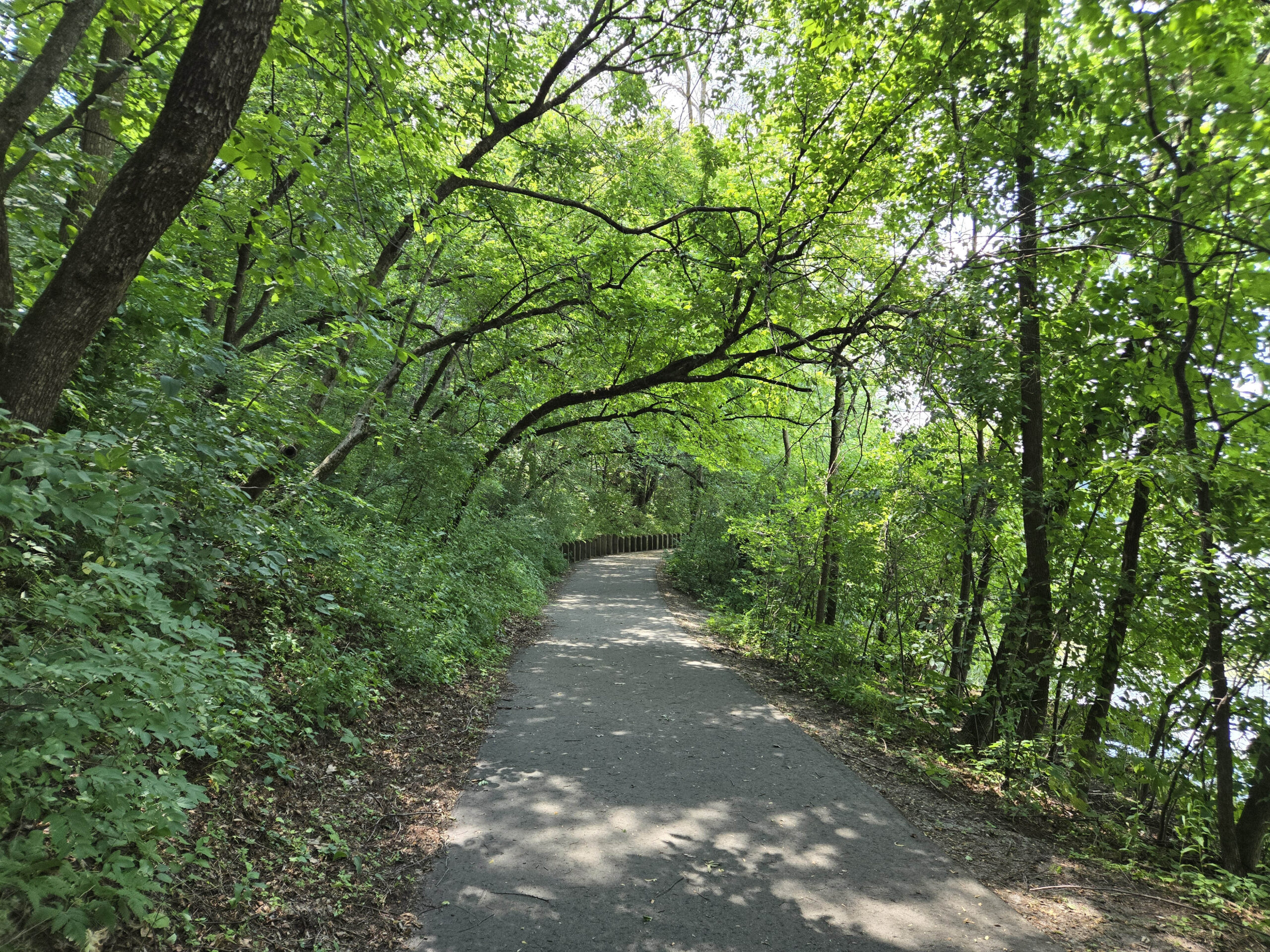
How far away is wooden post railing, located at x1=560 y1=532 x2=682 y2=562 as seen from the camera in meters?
26.7

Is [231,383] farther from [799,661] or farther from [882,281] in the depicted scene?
[799,661]

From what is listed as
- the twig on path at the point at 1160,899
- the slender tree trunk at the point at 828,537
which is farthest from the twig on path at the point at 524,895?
the slender tree trunk at the point at 828,537

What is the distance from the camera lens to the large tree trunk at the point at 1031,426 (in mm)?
5625

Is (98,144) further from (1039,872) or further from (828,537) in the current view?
(828,537)

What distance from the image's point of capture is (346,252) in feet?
14.5

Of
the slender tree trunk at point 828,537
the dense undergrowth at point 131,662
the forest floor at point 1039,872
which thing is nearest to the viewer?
the dense undergrowth at point 131,662

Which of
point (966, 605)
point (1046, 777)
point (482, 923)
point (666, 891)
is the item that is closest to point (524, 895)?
point (482, 923)

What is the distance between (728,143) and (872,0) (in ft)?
7.89

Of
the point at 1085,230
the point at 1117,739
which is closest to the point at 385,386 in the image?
the point at 1085,230

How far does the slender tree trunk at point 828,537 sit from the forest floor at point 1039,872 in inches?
125

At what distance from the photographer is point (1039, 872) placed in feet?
14.0

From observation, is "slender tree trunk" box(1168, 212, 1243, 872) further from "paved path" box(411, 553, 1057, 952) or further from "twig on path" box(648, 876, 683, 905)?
"twig on path" box(648, 876, 683, 905)

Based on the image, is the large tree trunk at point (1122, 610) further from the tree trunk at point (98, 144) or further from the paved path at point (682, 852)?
the tree trunk at point (98, 144)

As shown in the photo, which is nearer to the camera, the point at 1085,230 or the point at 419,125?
the point at 1085,230
